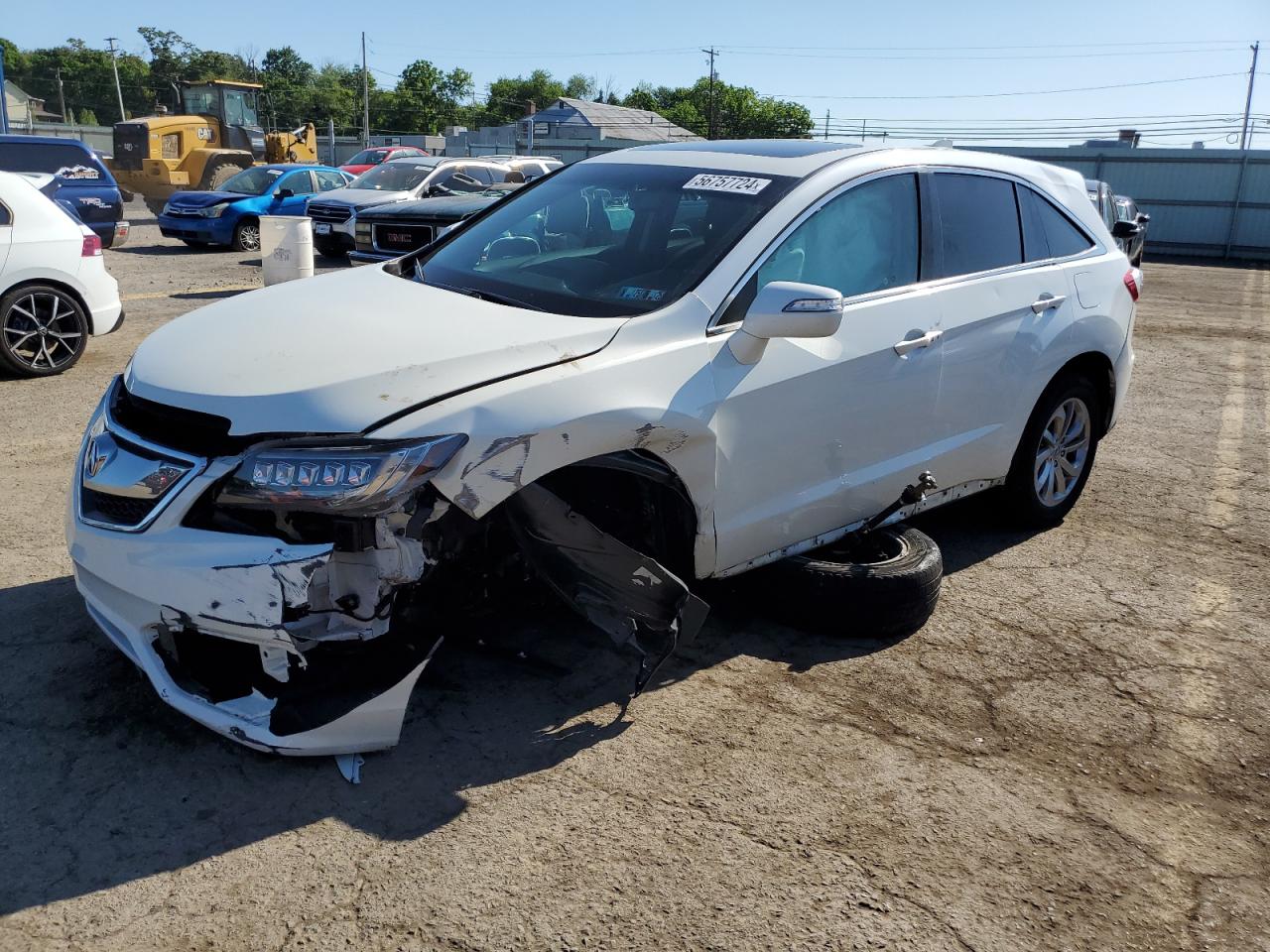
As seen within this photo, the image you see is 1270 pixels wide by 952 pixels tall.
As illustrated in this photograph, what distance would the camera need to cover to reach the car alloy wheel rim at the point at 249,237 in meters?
18.1

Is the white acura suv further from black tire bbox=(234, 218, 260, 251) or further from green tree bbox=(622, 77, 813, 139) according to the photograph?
green tree bbox=(622, 77, 813, 139)

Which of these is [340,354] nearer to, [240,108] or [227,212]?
[227,212]

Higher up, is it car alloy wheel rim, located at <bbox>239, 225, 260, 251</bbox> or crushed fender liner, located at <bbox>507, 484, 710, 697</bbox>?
car alloy wheel rim, located at <bbox>239, 225, 260, 251</bbox>

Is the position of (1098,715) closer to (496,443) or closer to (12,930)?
(496,443)

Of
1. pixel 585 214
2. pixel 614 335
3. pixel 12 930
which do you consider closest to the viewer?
pixel 12 930

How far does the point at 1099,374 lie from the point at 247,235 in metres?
16.2

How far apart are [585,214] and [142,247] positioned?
56.5 ft

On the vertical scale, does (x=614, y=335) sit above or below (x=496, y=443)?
above

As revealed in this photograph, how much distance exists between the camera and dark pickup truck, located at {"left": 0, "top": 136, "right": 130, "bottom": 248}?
Result: 1472 centimetres

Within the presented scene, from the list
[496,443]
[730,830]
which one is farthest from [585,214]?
[730,830]

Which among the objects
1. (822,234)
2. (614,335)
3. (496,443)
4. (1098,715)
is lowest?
(1098,715)

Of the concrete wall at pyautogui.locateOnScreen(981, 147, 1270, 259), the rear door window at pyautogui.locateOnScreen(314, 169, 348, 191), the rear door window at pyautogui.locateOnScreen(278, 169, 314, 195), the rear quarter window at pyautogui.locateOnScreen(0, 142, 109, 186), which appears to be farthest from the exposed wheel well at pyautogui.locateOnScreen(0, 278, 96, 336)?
the concrete wall at pyautogui.locateOnScreen(981, 147, 1270, 259)

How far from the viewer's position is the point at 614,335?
3.35 m

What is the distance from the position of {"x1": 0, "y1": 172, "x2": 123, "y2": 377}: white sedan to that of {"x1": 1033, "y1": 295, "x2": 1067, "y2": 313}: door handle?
7.06 metres
